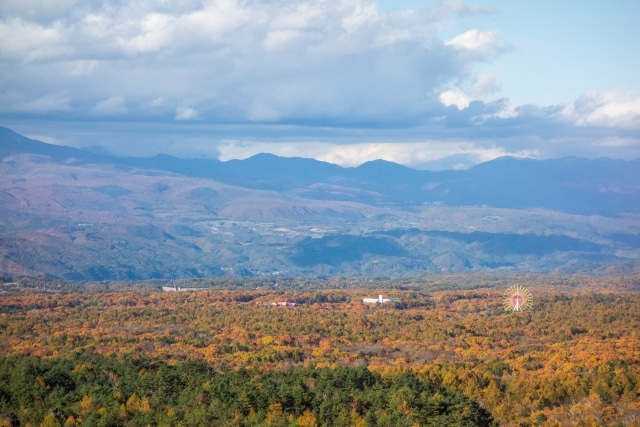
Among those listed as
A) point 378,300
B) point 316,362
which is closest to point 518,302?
point 378,300

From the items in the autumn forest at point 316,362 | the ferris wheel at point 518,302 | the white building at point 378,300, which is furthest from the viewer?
the white building at point 378,300

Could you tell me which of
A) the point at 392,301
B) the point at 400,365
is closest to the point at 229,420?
the point at 400,365

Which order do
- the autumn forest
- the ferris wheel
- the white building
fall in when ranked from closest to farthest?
1. the autumn forest
2. the ferris wheel
3. the white building

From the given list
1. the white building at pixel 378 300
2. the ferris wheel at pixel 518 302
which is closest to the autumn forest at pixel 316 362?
the ferris wheel at pixel 518 302

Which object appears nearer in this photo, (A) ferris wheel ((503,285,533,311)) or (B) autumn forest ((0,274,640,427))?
(B) autumn forest ((0,274,640,427))

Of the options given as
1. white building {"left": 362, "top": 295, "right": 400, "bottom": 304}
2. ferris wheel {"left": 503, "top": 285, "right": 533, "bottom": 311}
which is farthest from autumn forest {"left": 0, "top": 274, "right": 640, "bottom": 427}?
white building {"left": 362, "top": 295, "right": 400, "bottom": 304}

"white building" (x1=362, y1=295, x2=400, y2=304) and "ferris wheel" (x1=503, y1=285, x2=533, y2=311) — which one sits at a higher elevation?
A: "ferris wheel" (x1=503, y1=285, x2=533, y2=311)

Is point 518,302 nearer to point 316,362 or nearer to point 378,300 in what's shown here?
point 378,300

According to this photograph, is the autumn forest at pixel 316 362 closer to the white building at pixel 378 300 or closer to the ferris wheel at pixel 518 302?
the ferris wheel at pixel 518 302

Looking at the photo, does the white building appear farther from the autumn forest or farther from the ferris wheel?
the ferris wheel
